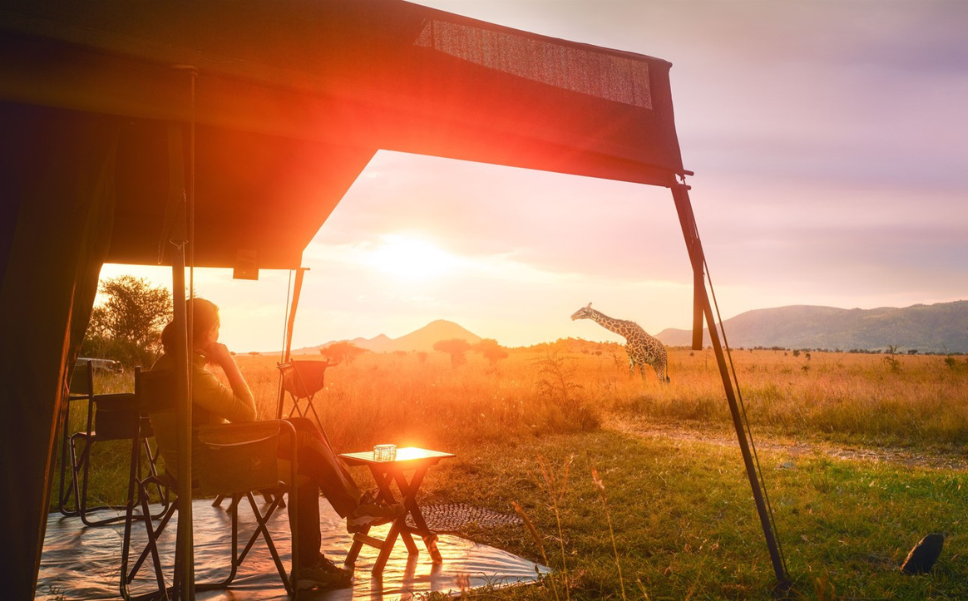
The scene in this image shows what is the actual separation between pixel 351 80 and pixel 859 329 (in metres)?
182

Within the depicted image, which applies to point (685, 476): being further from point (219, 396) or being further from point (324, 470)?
point (219, 396)

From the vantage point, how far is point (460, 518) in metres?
4.43

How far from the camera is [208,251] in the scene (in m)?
5.36

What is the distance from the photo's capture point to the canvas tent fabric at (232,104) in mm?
2086

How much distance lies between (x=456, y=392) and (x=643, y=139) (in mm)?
7284

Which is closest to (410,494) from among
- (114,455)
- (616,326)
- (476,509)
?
(476,509)

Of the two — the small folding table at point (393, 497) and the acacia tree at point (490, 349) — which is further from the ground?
the acacia tree at point (490, 349)

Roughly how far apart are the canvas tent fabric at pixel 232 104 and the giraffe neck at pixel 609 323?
43.3 feet

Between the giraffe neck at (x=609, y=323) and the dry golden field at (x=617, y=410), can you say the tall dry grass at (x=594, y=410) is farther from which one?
the giraffe neck at (x=609, y=323)

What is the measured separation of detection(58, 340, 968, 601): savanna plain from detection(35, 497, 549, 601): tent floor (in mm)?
243

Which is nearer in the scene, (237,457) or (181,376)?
(181,376)

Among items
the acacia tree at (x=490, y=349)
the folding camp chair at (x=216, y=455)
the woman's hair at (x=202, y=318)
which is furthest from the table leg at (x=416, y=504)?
the acacia tree at (x=490, y=349)

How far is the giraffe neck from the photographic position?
52.5ft

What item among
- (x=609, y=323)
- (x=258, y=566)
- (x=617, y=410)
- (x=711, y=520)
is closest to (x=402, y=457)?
(x=258, y=566)
